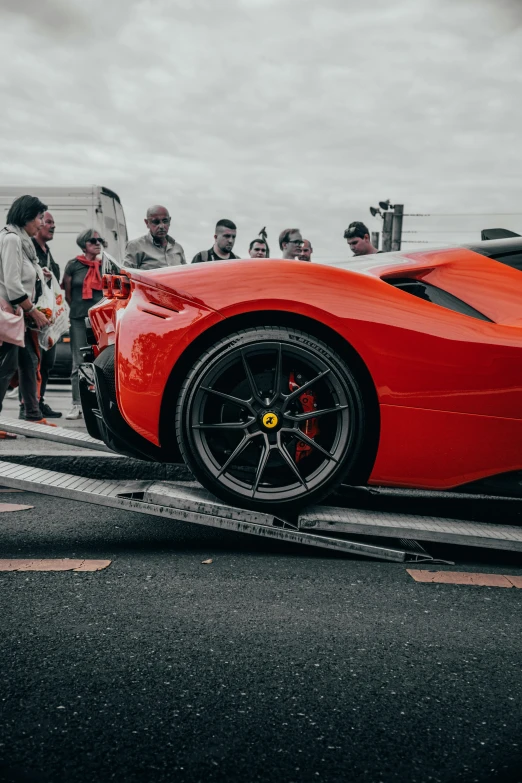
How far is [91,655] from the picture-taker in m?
2.21

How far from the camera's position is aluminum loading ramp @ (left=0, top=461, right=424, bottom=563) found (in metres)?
3.09

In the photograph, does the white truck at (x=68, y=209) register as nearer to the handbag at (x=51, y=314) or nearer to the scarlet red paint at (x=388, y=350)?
the handbag at (x=51, y=314)

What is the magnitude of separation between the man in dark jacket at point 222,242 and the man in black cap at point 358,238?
1.01m

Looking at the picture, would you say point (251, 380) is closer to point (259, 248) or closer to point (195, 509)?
point (195, 509)

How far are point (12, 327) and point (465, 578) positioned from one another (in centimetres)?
387

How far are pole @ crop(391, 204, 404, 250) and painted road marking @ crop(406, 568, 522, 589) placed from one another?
1799 centimetres

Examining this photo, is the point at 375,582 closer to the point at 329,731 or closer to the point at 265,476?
the point at 265,476

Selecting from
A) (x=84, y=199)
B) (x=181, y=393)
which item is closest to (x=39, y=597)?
(x=181, y=393)

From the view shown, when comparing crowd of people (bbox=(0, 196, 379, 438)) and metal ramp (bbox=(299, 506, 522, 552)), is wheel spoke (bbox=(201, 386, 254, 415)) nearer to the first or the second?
metal ramp (bbox=(299, 506, 522, 552))

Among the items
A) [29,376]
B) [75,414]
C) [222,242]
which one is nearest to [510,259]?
[222,242]

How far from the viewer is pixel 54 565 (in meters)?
3.03

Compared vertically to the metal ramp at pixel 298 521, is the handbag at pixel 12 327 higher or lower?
higher

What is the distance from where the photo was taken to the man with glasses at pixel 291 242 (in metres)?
7.05

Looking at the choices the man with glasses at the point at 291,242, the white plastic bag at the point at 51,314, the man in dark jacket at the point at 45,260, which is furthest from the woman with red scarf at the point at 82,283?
the man with glasses at the point at 291,242
